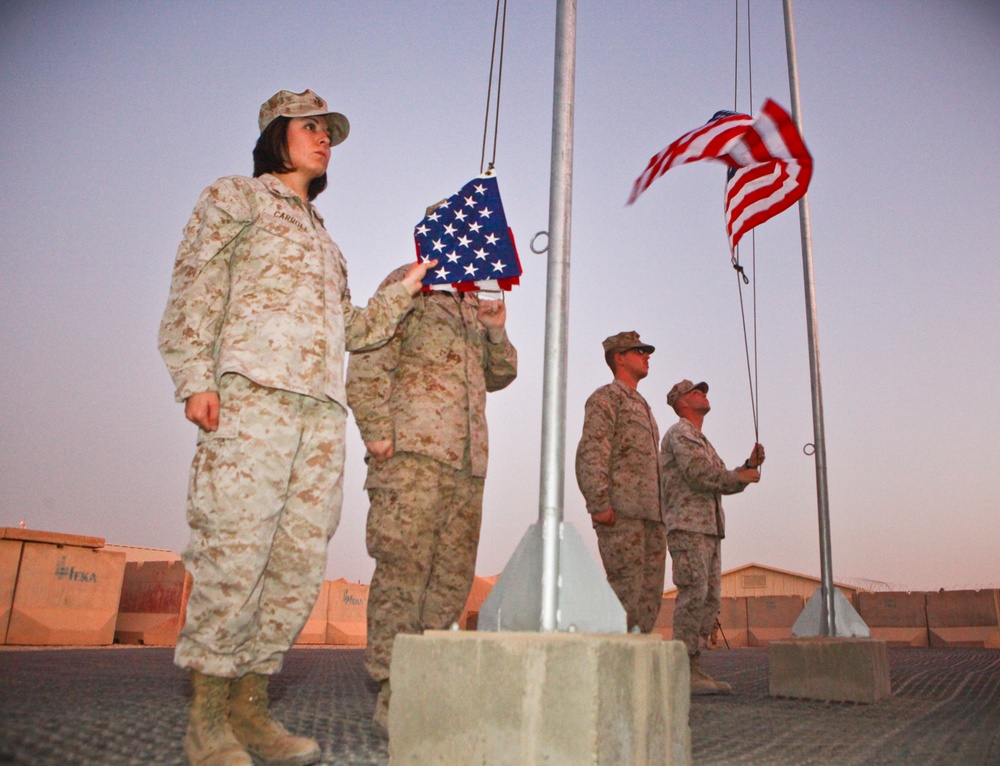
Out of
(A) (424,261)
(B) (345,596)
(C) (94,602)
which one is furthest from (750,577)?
(A) (424,261)

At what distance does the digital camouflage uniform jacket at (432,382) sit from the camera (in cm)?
276

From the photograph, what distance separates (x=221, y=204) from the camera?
6.97 feet

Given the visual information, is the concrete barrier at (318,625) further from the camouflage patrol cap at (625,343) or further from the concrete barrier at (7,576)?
the camouflage patrol cap at (625,343)

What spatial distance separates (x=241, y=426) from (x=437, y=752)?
93 centimetres

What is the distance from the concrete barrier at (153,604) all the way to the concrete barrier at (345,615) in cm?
272

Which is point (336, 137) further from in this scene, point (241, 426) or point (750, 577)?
point (750, 577)

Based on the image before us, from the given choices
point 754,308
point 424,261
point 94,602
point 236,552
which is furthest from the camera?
point 94,602

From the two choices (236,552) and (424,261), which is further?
(424,261)

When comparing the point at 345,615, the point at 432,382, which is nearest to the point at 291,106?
the point at 432,382

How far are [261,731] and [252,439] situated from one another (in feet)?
2.47

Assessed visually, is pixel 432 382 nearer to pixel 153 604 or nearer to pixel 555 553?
pixel 555 553

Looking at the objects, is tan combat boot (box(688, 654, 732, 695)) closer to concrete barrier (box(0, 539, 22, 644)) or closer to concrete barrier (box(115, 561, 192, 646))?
concrete barrier (box(0, 539, 22, 644))

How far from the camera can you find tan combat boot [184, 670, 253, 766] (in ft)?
5.73

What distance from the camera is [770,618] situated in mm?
13680
